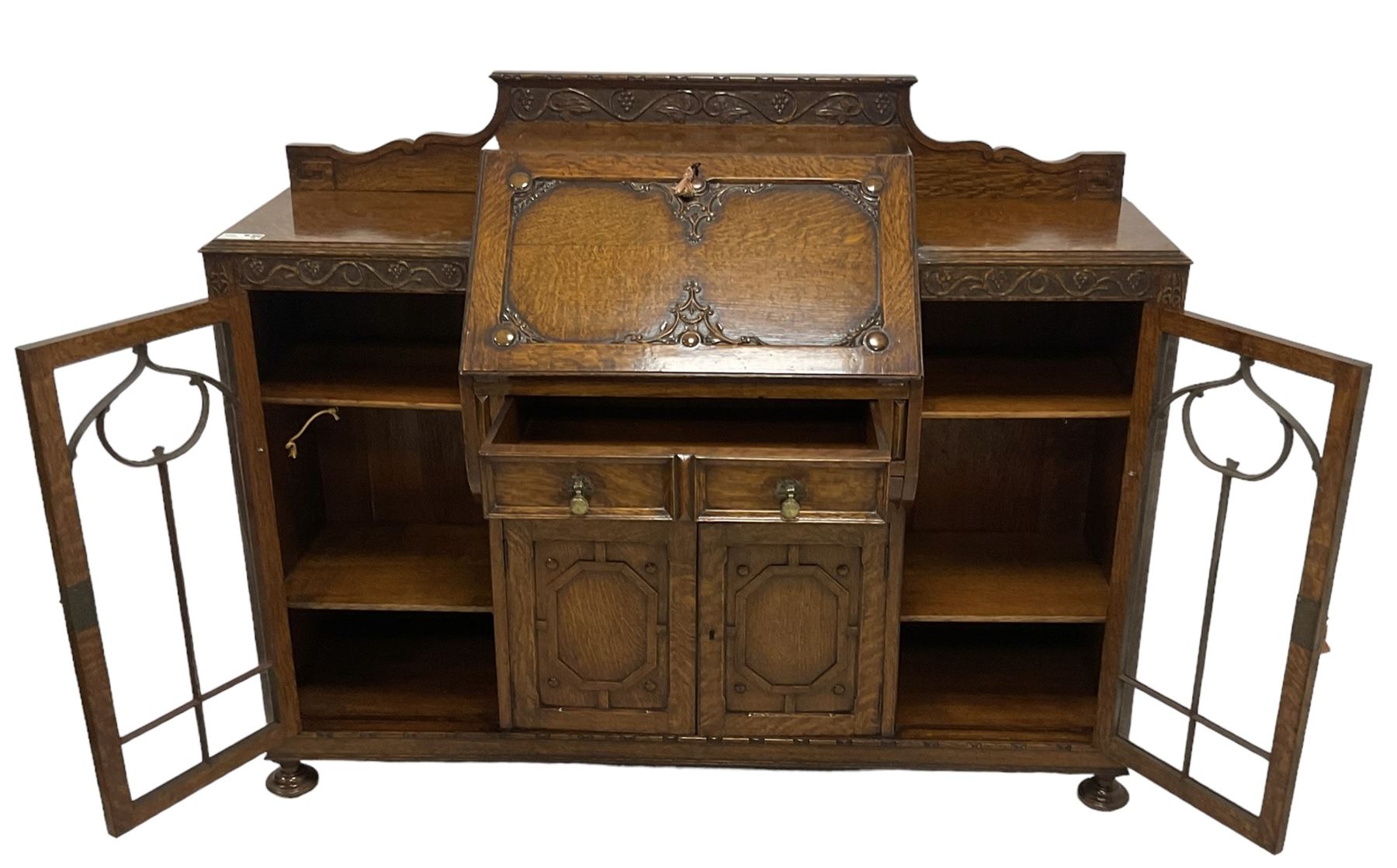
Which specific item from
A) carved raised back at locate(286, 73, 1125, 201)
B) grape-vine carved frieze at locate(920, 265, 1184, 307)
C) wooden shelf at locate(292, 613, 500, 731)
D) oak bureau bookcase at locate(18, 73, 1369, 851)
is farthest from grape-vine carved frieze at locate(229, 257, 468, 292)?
grape-vine carved frieze at locate(920, 265, 1184, 307)

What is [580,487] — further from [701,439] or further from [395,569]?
[395,569]

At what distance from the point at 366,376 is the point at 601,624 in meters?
0.82

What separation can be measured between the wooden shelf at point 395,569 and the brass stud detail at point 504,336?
74 cm

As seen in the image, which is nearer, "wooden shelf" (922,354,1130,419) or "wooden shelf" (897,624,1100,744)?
"wooden shelf" (922,354,1130,419)

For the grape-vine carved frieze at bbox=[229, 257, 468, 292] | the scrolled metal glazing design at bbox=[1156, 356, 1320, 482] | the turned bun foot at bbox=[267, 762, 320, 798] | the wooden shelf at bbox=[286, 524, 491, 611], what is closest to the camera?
the scrolled metal glazing design at bbox=[1156, 356, 1320, 482]

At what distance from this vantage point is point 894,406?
2.97 metres

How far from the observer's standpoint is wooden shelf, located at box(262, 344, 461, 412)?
3150 mm

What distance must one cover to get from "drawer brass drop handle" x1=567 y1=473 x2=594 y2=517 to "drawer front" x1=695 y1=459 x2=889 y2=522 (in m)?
0.24

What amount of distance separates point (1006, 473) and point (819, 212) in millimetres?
1050

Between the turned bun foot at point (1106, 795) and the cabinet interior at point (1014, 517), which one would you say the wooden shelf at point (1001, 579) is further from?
the turned bun foot at point (1106, 795)

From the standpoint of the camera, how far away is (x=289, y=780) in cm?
348

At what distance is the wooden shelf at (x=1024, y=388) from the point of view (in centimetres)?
312

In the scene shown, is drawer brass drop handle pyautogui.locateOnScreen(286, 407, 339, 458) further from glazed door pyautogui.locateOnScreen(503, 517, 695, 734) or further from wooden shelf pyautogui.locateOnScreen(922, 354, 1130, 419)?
wooden shelf pyautogui.locateOnScreen(922, 354, 1130, 419)

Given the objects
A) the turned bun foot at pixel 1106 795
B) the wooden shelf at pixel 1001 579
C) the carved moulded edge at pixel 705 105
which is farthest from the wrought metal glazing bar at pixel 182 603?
the turned bun foot at pixel 1106 795
